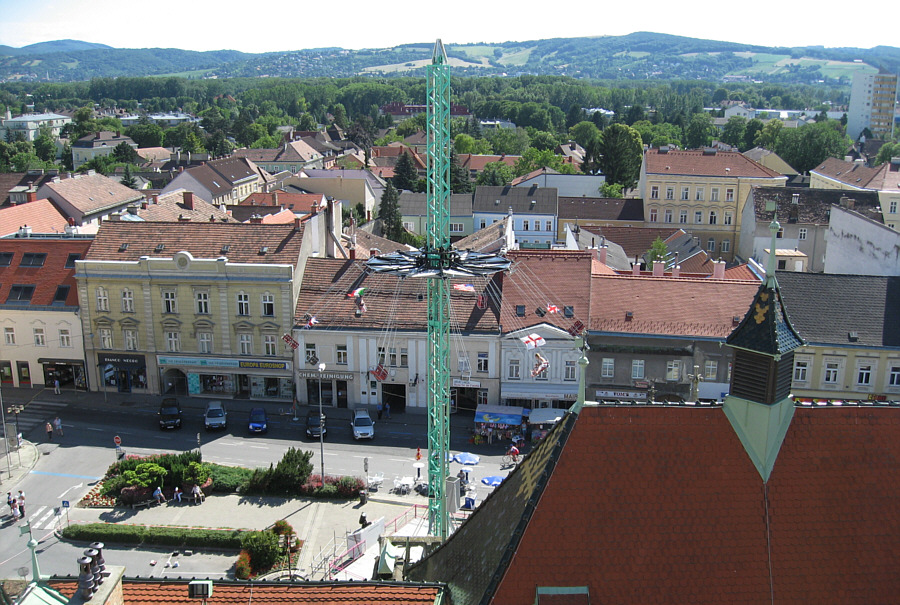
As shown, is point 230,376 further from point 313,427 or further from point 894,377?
point 894,377

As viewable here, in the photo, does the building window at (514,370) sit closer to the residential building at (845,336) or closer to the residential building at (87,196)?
the residential building at (845,336)

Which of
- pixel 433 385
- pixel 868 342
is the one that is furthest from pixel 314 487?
pixel 868 342

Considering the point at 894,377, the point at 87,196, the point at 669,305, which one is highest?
the point at 87,196

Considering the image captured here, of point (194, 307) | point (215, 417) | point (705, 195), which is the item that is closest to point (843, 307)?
point (215, 417)

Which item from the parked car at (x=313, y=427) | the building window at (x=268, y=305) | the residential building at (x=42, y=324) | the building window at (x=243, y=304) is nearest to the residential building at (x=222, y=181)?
the residential building at (x=42, y=324)

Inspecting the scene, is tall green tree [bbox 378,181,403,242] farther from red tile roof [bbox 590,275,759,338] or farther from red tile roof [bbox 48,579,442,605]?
red tile roof [bbox 48,579,442,605]

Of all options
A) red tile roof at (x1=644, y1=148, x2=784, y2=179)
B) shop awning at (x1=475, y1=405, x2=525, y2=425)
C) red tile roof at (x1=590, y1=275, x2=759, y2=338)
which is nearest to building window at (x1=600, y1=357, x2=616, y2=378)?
red tile roof at (x1=590, y1=275, x2=759, y2=338)
